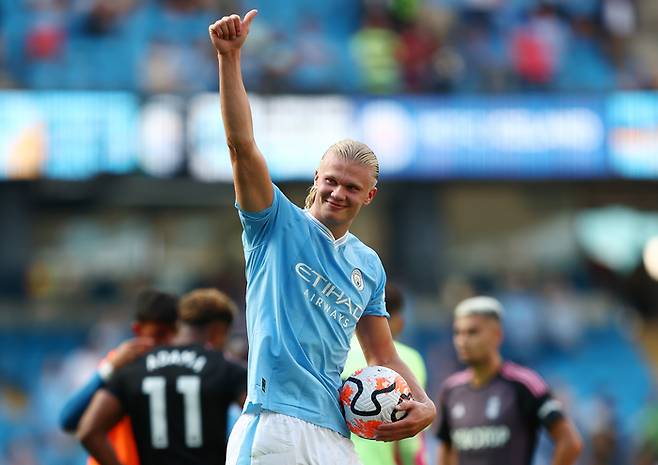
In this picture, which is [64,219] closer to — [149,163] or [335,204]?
[149,163]

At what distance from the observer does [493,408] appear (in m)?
8.23

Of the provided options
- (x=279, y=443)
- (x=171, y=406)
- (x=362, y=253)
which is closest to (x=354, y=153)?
(x=362, y=253)

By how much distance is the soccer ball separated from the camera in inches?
190

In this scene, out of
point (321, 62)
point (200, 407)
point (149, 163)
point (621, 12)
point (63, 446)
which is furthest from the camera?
point (621, 12)

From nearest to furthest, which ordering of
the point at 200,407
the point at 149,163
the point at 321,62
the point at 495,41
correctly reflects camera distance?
the point at 200,407 → the point at 149,163 → the point at 321,62 → the point at 495,41

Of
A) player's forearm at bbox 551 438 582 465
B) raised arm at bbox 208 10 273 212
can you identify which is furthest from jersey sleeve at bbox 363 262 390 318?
player's forearm at bbox 551 438 582 465

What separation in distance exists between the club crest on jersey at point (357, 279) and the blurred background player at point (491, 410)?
3.41m

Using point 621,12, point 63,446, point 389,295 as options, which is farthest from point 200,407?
point 621,12

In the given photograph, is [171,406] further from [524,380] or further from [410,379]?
[524,380]

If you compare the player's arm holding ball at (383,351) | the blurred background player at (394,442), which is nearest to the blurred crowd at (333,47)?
the blurred background player at (394,442)

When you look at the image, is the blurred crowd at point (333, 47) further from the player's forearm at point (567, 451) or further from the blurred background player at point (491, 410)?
the player's forearm at point (567, 451)

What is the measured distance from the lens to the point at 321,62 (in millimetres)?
18766

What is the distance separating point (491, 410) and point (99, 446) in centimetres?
265

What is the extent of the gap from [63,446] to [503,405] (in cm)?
953
